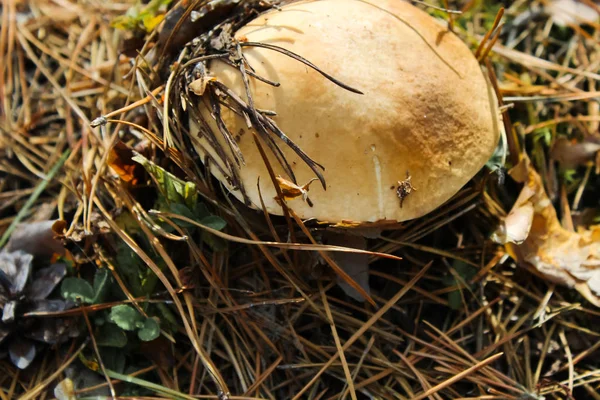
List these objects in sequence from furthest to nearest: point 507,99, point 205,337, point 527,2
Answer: point 527,2
point 507,99
point 205,337

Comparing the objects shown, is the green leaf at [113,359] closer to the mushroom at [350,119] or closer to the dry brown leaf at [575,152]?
the mushroom at [350,119]

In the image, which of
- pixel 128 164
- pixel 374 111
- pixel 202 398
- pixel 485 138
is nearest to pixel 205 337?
pixel 202 398

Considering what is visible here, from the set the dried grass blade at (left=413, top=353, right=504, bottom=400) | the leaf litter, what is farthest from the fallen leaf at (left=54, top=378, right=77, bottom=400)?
the dried grass blade at (left=413, top=353, right=504, bottom=400)

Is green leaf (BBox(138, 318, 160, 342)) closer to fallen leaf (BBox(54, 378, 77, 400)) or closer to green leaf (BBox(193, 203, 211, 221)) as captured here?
fallen leaf (BBox(54, 378, 77, 400))

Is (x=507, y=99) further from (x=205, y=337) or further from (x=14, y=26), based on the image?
(x=14, y=26)

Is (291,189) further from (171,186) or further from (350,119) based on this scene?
(171,186)

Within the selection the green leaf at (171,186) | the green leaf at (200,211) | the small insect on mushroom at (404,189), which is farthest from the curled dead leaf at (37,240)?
the small insect on mushroom at (404,189)
